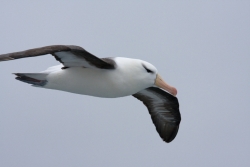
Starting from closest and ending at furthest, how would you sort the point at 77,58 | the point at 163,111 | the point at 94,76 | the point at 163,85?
the point at 77,58, the point at 94,76, the point at 163,85, the point at 163,111

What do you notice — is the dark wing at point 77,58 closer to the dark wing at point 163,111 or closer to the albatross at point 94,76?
the albatross at point 94,76

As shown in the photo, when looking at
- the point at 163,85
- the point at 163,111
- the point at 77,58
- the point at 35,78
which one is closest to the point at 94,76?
the point at 77,58

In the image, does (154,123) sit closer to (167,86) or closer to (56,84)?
(167,86)

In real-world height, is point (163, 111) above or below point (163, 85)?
below

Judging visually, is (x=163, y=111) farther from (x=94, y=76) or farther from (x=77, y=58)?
(x=77, y=58)

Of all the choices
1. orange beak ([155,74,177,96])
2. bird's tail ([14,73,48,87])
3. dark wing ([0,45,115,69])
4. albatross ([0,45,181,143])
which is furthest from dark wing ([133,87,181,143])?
bird's tail ([14,73,48,87])

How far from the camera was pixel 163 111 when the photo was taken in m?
16.3

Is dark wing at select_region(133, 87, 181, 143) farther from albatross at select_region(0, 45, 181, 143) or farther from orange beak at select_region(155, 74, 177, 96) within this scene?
albatross at select_region(0, 45, 181, 143)

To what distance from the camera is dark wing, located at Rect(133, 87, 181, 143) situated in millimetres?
16078

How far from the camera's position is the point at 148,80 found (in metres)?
14.0

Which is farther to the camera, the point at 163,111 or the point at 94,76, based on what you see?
the point at 163,111

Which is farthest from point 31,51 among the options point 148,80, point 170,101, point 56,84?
point 170,101

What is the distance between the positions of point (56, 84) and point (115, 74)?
119 cm

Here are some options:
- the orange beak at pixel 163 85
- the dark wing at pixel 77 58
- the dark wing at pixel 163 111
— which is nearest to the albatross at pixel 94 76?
the dark wing at pixel 77 58
